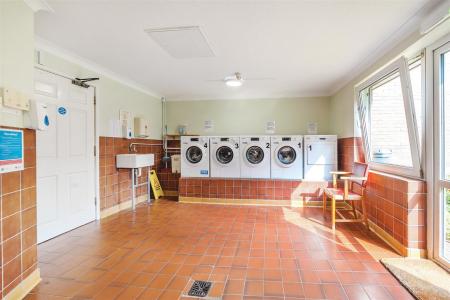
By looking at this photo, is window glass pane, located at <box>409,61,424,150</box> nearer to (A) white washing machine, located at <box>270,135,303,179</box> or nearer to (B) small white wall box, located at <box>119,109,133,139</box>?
(A) white washing machine, located at <box>270,135,303,179</box>

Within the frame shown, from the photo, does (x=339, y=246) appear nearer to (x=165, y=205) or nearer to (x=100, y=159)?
(x=165, y=205)

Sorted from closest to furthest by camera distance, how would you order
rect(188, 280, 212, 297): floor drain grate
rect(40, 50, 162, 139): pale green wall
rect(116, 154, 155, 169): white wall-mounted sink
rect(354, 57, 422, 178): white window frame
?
1. rect(188, 280, 212, 297): floor drain grate
2. rect(354, 57, 422, 178): white window frame
3. rect(40, 50, 162, 139): pale green wall
4. rect(116, 154, 155, 169): white wall-mounted sink

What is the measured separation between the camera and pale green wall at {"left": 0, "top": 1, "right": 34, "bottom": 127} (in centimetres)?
184

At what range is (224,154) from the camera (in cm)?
540

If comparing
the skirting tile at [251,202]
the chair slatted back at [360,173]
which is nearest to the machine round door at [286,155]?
the skirting tile at [251,202]

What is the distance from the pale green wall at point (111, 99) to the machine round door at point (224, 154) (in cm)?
164

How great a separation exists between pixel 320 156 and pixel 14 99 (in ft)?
15.6

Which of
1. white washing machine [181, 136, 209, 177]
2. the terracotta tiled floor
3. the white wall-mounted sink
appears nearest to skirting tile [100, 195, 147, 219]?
the terracotta tiled floor

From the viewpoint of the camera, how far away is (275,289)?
80.7 inches

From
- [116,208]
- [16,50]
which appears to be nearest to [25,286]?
[16,50]

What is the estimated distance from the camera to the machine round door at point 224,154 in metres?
5.34

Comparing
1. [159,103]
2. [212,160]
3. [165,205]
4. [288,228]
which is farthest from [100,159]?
[288,228]

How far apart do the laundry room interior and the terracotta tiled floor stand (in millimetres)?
22

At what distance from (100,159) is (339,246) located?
11.8 ft
